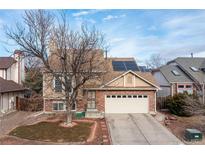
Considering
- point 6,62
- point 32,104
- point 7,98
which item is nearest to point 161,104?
point 32,104

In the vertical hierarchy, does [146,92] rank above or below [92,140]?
above

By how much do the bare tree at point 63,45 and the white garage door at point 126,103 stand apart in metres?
4.46

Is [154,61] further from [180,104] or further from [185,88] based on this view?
[180,104]

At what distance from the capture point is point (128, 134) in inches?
585

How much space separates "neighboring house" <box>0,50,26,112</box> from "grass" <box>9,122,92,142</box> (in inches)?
214

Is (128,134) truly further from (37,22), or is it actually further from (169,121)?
(37,22)

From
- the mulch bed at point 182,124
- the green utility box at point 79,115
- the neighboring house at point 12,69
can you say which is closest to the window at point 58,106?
the green utility box at point 79,115

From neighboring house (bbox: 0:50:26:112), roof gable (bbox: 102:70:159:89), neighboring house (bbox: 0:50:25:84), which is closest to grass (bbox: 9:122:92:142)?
neighboring house (bbox: 0:50:26:112)

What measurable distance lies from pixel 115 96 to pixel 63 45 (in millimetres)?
6932

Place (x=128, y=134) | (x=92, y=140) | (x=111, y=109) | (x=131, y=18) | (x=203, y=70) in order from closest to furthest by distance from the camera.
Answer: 1. (x=92, y=140)
2. (x=128, y=134)
3. (x=131, y=18)
4. (x=111, y=109)
5. (x=203, y=70)

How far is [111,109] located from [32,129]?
24.8 ft

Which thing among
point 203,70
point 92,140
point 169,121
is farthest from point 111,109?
point 203,70

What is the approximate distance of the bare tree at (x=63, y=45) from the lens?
54.0 ft

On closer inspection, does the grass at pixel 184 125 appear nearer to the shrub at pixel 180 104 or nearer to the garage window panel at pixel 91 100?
the shrub at pixel 180 104
